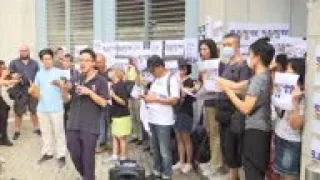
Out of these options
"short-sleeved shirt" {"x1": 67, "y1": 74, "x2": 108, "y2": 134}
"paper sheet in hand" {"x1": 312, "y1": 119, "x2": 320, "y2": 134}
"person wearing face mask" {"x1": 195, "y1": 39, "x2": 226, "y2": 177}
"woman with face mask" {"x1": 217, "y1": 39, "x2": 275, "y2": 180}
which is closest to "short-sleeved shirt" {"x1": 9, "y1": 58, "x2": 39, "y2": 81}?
"short-sleeved shirt" {"x1": 67, "y1": 74, "x2": 108, "y2": 134}

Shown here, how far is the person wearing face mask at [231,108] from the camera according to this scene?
658 cm

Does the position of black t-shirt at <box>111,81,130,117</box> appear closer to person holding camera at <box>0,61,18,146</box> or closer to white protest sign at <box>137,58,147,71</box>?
white protest sign at <box>137,58,147,71</box>

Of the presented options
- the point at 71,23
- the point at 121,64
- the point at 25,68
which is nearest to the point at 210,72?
the point at 121,64

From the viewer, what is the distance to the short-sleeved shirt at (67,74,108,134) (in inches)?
286

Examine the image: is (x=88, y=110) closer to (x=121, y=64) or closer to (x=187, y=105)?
(x=187, y=105)

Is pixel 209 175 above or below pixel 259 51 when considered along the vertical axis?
below

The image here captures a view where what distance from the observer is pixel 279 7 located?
9430 millimetres

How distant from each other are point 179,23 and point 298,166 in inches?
232

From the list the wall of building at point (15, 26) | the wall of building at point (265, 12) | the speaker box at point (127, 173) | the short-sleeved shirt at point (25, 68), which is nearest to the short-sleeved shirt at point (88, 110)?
the speaker box at point (127, 173)

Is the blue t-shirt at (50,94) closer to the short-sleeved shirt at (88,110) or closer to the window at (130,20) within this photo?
the short-sleeved shirt at (88,110)

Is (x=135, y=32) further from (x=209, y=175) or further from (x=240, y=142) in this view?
(x=240, y=142)

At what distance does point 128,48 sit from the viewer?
32.0 feet

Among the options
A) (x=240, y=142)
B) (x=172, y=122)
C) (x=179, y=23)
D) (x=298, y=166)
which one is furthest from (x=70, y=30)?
(x=298, y=166)

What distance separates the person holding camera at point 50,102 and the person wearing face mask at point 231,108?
3.00 meters
